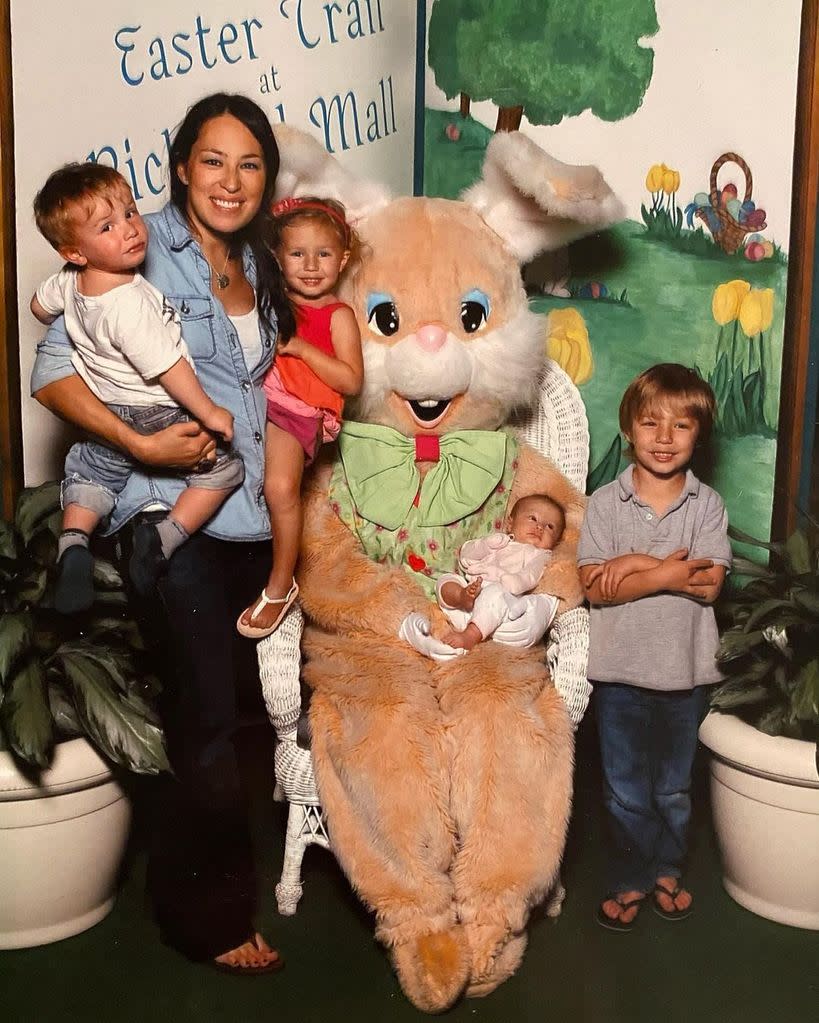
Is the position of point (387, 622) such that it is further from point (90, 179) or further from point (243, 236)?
point (90, 179)

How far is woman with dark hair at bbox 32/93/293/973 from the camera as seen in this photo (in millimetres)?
2400

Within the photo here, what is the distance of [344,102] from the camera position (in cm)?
295

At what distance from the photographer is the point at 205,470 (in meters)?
2.44

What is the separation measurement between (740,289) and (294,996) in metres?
1.84

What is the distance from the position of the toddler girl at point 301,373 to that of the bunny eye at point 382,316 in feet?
0.37

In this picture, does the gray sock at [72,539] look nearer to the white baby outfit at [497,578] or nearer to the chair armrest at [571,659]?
the white baby outfit at [497,578]

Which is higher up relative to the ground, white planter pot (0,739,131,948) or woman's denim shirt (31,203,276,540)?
woman's denim shirt (31,203,276,540)

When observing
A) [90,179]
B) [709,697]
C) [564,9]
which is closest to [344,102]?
[564,9]

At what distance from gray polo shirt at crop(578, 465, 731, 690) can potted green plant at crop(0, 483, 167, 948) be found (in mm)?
955

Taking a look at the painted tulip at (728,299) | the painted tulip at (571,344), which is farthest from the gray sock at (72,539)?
the painted tulip at (728,299)

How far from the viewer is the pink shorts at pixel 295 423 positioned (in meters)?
2.51

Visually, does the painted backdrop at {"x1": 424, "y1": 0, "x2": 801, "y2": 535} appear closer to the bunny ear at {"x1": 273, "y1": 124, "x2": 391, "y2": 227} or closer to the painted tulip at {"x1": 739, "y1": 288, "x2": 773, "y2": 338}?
the painted tulip at {"x1": 739, "y1": 288, "x2": 773, "y2": 338}

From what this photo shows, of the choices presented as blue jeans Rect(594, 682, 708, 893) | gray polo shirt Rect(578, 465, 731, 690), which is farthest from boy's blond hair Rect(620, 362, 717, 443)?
blue jeans Rect(594, 682, 708, 893)

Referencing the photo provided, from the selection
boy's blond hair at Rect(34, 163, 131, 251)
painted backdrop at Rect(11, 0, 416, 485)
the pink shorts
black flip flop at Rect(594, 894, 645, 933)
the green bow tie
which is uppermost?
painted backdrop at Rect(11, 0, 416, 485)
